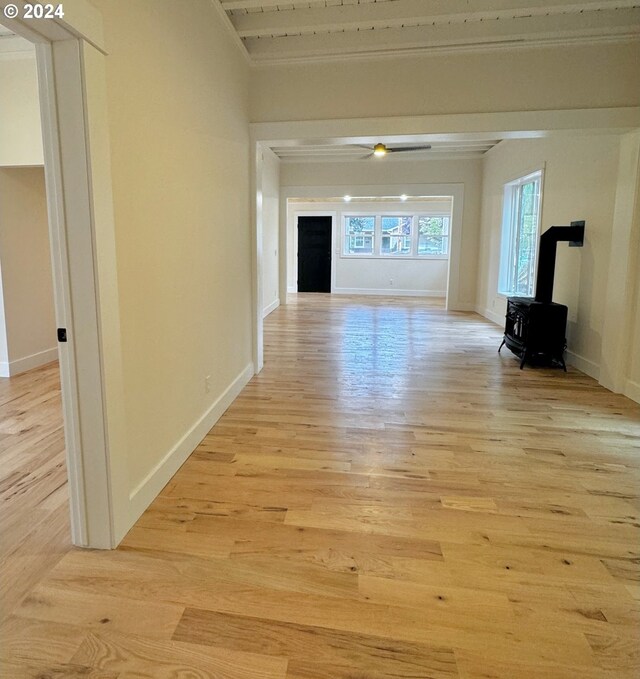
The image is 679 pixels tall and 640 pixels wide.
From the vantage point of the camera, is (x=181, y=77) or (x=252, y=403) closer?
(x=181, y=77)

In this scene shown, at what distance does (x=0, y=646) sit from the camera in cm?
137

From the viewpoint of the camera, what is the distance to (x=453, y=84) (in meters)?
3.57

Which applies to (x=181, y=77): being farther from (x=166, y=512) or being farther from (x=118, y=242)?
(x=166, y=512)

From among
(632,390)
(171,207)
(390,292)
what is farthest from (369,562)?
(390,292)

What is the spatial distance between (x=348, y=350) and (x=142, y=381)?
12.0ft

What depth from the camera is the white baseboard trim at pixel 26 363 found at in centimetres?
423

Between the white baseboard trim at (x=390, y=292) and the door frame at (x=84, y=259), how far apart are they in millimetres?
10599

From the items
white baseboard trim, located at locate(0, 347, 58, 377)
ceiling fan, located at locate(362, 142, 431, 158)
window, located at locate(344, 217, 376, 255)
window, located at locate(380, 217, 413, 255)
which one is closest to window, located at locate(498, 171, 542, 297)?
ceiling fan, located at locate(362, 142, 431, 158)

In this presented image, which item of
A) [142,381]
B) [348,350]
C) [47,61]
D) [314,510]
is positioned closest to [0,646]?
[142,381]

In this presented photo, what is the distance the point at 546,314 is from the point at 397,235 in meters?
7.88

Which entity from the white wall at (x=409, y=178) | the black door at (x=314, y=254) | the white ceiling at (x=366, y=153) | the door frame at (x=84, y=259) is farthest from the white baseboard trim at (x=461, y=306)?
the door frame at (x=84, y=259)

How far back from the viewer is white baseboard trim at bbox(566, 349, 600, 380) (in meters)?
4.25

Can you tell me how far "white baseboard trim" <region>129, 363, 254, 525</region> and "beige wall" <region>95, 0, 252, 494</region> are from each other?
23mm

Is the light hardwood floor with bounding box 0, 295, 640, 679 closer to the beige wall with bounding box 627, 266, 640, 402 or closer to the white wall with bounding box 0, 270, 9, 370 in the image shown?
the beige wall with bounding box 627, 266, 640, 402
